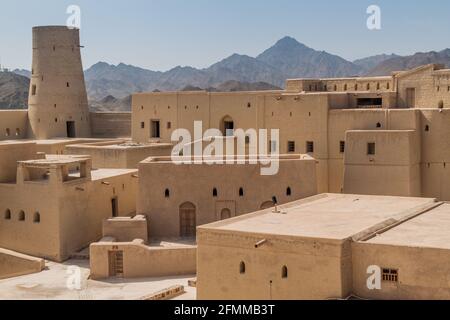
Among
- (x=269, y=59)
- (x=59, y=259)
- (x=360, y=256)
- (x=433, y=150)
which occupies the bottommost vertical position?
(x=59, y=259)

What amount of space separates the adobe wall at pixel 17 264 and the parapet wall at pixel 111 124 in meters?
Answer: 16.1

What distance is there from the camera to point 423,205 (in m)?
18.6

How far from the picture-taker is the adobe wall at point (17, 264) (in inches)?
827

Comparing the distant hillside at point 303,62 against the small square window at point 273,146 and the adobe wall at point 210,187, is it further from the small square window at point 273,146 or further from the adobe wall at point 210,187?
the adobe wall at point 210,187

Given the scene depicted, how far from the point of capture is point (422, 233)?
14656mm

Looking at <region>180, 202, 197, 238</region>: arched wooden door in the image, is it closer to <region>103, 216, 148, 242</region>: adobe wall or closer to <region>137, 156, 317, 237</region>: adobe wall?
<region>137, 156, 317, 237</region>: adobe wall

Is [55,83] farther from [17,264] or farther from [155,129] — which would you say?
[17,264]

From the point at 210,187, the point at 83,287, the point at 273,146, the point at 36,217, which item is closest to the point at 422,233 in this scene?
the point at 210,187

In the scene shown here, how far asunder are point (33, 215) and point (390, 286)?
506 inches

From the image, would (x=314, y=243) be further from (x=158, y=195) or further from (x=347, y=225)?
(x=158, y=195)

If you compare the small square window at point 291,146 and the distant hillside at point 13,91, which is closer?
the small square window at point 291,146

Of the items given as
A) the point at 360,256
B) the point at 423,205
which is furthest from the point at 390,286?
the point at 423,205

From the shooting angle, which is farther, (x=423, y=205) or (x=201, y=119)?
(x=201, y=119)

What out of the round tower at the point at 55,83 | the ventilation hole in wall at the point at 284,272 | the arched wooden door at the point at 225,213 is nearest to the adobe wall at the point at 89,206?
the arched wooden door at the point at 225,213
